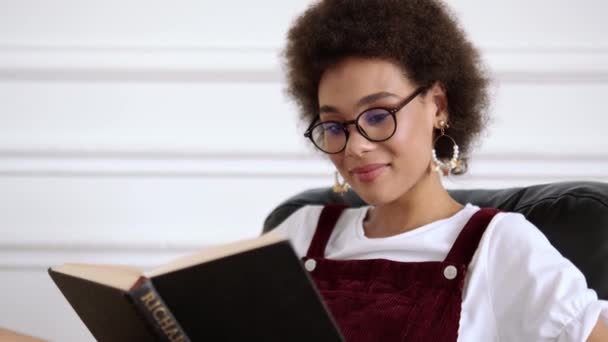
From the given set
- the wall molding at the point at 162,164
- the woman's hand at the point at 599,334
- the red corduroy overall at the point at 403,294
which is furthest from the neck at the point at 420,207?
the wall molding at the point at 162,164

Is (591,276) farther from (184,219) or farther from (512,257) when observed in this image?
(184,219)

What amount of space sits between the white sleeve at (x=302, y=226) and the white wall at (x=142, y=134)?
54 centimetres

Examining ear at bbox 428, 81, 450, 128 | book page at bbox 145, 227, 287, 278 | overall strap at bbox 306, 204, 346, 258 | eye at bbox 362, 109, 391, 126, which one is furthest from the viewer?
overall strap at bbox 306, 204, 346, 258

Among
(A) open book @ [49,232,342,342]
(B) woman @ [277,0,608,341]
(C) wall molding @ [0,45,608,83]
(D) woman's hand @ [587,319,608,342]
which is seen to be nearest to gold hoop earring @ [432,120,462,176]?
(B) woman @ [277,0,608,341]

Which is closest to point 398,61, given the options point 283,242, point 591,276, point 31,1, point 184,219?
point 591,276

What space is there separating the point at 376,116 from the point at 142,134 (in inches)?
43.8

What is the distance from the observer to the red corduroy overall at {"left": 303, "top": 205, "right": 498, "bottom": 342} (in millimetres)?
1345

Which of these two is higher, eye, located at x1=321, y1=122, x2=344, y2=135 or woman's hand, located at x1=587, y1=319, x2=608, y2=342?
eye, located at x1=321, y1=122, x2=344, y2=135

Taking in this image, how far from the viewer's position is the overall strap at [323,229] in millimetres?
1641

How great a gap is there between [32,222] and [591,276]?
172 centimetres

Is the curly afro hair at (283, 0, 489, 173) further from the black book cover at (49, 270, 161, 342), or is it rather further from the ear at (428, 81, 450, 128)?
the black book cover at (49, 270, 161, 342)

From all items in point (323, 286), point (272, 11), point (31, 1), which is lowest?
point (323, 286)

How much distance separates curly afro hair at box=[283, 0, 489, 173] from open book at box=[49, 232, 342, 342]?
630mm

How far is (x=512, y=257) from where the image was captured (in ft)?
4.42
